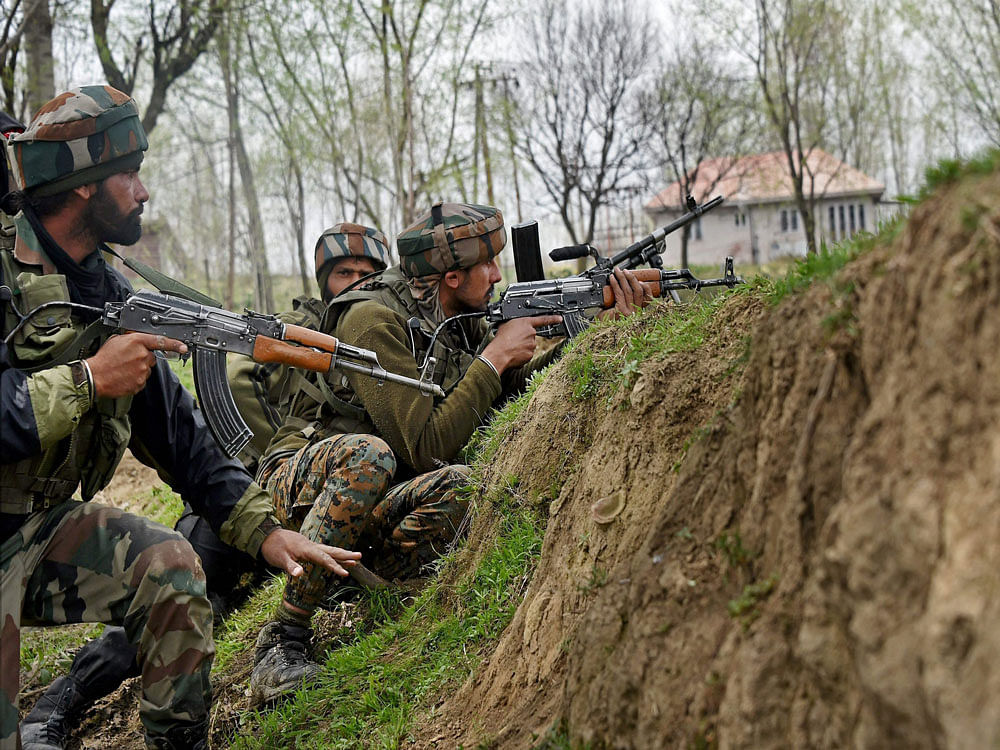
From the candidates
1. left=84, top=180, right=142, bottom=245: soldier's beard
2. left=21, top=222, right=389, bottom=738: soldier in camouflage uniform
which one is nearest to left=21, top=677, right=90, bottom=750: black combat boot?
left=21, top=222, right=389, bottom=738: soldier in camouflage uniform

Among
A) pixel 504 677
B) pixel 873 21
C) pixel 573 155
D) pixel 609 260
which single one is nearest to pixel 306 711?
pixel 504 677

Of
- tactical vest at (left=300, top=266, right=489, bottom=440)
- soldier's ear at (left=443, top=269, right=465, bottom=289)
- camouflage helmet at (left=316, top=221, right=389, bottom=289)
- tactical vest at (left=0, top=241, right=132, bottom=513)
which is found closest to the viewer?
tactical vest at (left=0, top=241, right=132, bottom=513)

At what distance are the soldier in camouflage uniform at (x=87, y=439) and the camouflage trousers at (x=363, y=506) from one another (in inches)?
18.7

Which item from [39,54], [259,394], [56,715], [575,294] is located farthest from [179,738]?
[39,54]

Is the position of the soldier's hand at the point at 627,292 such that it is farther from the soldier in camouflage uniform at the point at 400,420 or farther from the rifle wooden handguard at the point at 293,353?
Answer: the rifle wooden handguard at the point at 293,353

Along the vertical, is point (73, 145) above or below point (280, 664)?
above

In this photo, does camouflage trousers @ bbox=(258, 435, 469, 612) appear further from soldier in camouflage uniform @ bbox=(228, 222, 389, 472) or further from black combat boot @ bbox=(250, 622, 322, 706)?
soldier in camouflage uniform @ bbox=(228, 222, 389, 472)

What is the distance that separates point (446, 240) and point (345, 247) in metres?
1.91

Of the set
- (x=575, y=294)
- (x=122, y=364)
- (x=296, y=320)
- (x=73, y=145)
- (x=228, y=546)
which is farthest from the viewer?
(x=296, y=320)

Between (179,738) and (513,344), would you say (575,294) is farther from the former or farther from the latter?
(179,738)

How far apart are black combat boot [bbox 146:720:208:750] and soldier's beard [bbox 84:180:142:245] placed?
6.37 ft

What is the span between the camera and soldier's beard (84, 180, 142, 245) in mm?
3887

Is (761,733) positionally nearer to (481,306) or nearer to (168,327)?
(168,327)

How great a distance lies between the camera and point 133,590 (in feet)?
11.9
